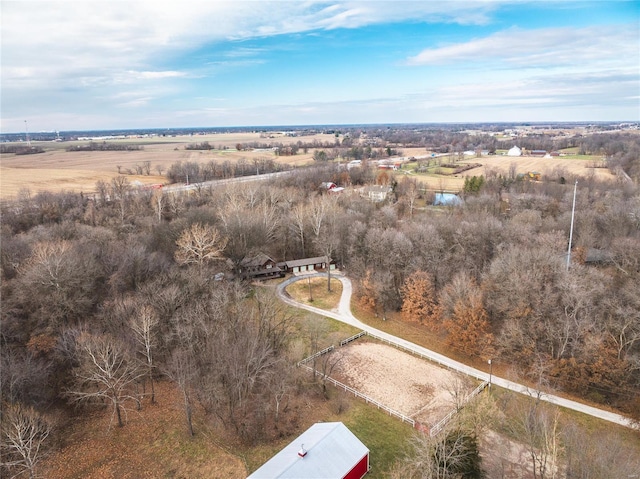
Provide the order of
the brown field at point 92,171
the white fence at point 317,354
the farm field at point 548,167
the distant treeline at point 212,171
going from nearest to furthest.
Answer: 1. the white fence at point 317,354
2. the brown field at point 92,171
3. the farm field at point 548,167
4. the distant treeline at point 212,171

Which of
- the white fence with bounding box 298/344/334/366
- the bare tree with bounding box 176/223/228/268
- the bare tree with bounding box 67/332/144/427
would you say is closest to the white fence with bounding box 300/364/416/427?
A: the white fence with bounding box 298/344/334/366

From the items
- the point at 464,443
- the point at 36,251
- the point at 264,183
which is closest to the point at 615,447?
the point at 464,443

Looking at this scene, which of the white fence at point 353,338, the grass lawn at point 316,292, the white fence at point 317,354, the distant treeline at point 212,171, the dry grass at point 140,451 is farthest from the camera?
the distant treeline at point 212,171

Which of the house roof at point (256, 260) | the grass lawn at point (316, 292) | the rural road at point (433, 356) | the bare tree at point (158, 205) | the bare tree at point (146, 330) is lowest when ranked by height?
the rural road at point (433, 356)

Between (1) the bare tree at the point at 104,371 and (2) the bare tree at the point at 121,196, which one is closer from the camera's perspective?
(1) the bare tree at the point at 104,371

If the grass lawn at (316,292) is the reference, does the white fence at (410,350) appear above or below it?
below

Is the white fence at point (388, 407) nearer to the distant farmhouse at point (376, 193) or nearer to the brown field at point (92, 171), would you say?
the distant farmhouse at point (376, 193)

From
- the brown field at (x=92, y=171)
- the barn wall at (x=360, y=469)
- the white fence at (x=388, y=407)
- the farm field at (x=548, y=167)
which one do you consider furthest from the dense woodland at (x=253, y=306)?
the farm field at (x=548, y=167)
